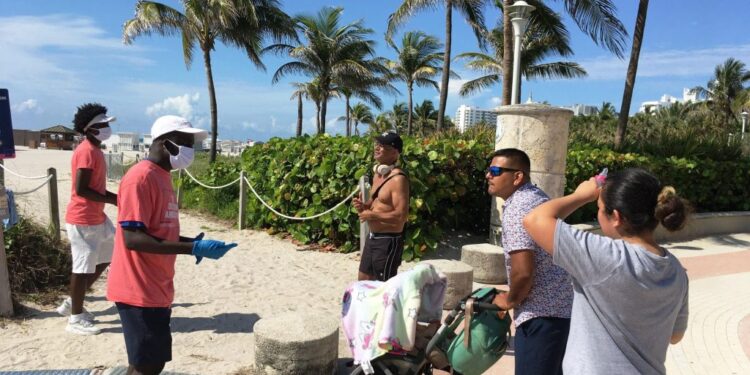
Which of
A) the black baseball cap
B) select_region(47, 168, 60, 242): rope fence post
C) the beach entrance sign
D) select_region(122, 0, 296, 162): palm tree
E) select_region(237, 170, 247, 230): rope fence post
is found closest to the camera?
the black baseball cap

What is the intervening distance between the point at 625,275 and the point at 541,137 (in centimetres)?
620

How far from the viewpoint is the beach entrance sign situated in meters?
5.08

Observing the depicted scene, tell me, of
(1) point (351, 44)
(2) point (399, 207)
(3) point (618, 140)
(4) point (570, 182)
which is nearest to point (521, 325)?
(2) point (399, 207)

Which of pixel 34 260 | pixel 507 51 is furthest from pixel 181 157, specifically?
pixel 507 51

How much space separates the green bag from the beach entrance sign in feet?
16.1

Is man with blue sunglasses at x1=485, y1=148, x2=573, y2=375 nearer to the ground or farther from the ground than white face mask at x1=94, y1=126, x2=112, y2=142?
nearer to the ground

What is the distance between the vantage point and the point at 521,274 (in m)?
2.37

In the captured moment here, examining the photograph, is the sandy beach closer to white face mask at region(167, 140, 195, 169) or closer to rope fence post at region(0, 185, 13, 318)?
rope fence post at region(0, 185, 13, 318)

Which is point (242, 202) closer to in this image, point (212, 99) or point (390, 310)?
point (390, 310)

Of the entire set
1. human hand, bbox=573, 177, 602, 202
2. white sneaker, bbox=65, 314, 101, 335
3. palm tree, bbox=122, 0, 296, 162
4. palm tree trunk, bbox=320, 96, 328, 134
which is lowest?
white sneaker, bbox=65, 314, 101, 335

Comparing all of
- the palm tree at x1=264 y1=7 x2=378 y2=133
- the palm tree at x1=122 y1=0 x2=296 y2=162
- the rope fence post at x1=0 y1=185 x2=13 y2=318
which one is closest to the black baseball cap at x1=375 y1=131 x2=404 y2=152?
the rope fence post at x1=0 y1=185 x2=13 y2=318

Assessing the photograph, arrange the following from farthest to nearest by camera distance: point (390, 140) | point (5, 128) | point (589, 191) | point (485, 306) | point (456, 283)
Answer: point (456, 283)
point (5, 128)
point (390, 140)
point (485, 306)
point (589, 191)

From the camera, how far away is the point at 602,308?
1.88 meters

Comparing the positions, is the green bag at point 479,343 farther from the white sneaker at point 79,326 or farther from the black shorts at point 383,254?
the white sneaker at point 79,326
